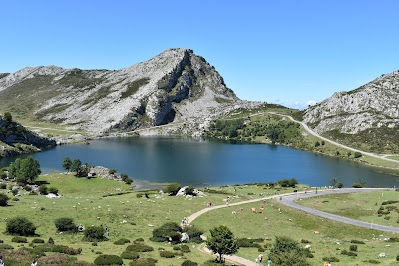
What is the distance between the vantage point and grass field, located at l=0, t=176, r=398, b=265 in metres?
41.6

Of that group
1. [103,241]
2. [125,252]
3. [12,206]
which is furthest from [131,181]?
[125,252]

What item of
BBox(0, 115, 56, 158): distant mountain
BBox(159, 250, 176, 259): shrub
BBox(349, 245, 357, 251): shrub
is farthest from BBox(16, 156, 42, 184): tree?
BBox(349, 245, 357, 251): shrub

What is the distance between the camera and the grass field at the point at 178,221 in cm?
4159

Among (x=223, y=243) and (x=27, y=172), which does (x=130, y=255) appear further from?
(x=27, y=172)

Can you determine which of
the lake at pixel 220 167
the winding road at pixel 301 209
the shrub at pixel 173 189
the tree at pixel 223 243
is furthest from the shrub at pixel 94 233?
the lake at pixel 220 167

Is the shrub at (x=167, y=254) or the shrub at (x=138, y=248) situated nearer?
the shrub at (x=167, y=254)

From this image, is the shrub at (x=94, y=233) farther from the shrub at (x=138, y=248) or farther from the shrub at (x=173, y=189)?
the shrub at (x=173, y=189)

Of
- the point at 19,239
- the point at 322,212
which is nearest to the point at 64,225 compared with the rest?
the point at 19,239

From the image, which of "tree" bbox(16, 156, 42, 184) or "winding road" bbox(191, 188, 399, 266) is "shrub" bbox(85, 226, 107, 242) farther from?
"tree" bbox(16, 156, 42, 184)

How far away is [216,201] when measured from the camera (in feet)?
260

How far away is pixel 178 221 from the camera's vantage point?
199ft

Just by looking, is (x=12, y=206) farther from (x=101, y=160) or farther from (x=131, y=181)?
(x=101, y=160)

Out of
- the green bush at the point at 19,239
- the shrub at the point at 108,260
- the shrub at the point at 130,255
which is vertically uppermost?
the shrub at the point at 108,260

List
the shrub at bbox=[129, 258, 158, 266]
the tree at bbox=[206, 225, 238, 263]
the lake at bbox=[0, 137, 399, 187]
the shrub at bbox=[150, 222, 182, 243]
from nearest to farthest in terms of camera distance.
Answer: the shrub at bbox=[129, 258, 158, 266], the tree at bbox=[206, 225, 238, 263], the shrub at bbox=[150, 222, 182, 243], the lake at bbox=[0, 137, 399, 187]
